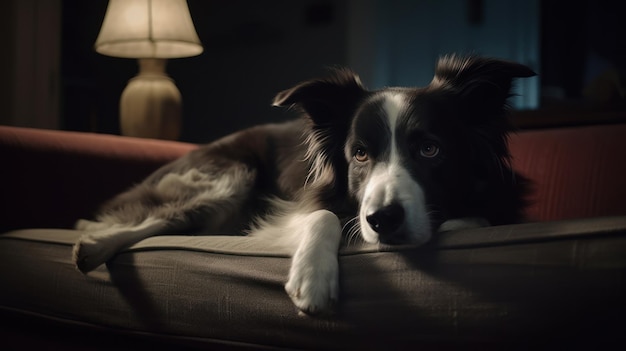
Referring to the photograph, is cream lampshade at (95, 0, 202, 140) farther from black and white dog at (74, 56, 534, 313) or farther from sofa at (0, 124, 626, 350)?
black and white dog at (74, 56, 534, 313)

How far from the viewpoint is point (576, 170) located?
230 cm

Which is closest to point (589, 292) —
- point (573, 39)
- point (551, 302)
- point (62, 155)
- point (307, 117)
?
point (551, 302)

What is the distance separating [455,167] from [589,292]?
2.19 ft

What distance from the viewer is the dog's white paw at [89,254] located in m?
1.70

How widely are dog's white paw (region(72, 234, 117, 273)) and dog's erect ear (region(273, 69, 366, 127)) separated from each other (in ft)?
2.28

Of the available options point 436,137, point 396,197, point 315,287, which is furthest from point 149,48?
point 315,287

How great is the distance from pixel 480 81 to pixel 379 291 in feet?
2.39

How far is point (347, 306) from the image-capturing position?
1.25 meters

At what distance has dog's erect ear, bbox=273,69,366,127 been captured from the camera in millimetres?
1837

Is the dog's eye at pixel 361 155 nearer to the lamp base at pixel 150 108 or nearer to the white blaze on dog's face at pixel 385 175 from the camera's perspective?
the white blaze on dog's face at pixel 385 175

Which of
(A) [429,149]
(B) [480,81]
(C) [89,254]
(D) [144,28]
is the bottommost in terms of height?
(C) [89,254]

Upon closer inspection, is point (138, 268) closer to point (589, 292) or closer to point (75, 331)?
point (75, 331)

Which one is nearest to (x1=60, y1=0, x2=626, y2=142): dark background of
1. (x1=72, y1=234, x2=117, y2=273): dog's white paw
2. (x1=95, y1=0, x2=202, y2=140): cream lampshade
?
(x1=95, y1=0, x2=202, y2=140): cream lampshade

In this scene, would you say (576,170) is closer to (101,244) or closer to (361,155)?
(361,155)
